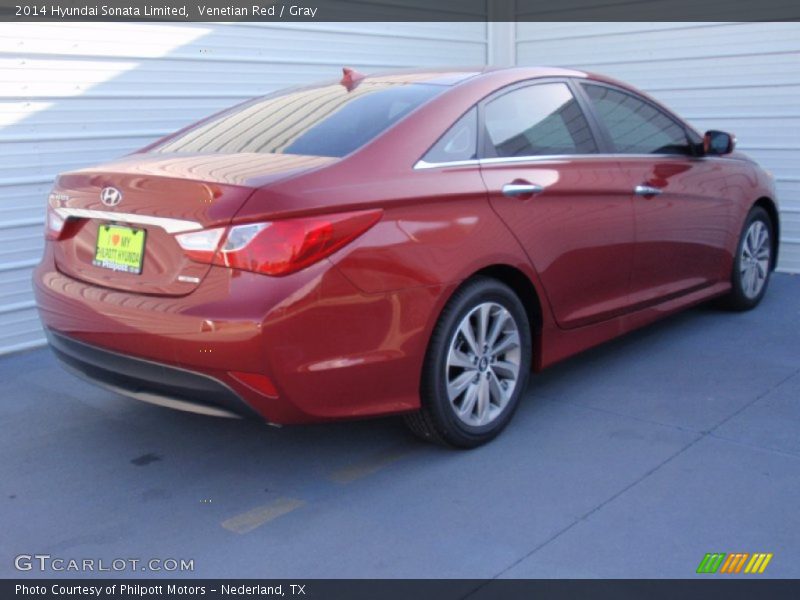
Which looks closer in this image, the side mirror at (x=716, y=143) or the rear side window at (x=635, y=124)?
the rear side window at (x=635, y=124)

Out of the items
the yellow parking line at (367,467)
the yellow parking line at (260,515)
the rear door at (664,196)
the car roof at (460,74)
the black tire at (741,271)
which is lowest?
the yellow parking line at (367,467)

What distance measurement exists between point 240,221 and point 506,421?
5.21 feet

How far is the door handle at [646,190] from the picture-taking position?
16.1 ft

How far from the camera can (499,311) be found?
13.6 feet

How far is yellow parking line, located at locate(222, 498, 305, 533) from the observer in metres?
3.51

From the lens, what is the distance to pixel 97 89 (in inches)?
238

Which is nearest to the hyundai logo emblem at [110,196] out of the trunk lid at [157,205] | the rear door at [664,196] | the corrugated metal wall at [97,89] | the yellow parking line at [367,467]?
the trunk lid at [157,205]

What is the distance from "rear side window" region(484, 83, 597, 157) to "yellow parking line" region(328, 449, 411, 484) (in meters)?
1.37

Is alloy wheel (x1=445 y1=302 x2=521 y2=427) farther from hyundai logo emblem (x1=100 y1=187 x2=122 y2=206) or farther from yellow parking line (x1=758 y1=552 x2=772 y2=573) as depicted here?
hyundai logo emblem (x1=100 y1=187 x2=122 y2=206)

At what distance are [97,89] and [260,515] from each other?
3524 mm

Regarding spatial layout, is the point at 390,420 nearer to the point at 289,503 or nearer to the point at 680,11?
the point at 289,503

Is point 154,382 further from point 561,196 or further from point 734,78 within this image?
point 734,78

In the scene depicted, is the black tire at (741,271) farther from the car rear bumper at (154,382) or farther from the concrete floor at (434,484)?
the car rear bumper at (154,382)

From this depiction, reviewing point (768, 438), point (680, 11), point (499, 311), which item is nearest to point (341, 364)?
point (499, 311)
